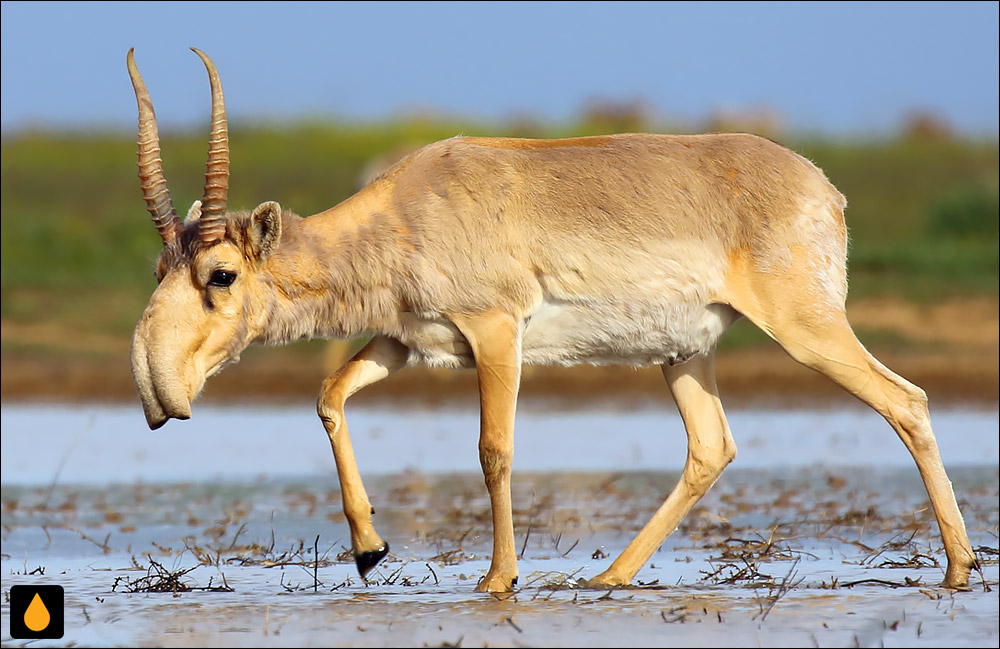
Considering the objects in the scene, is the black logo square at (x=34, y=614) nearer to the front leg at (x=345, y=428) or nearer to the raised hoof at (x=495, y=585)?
the front leg at (x=345, y=428)

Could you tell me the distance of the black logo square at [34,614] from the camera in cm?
569

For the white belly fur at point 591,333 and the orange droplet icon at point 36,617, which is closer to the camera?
the orange droplet icon at point 36,617

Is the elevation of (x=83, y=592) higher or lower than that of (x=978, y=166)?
higher

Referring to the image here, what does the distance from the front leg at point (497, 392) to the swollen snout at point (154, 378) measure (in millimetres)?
1235

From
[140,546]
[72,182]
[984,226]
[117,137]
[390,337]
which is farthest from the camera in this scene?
[117,137]

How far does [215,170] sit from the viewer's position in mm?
6598

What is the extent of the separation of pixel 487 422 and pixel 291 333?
0.98 meters

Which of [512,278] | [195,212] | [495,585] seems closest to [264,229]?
[195,212]

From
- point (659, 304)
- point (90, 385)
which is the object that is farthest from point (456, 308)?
point (90, 385)

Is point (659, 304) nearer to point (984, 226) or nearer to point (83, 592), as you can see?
point (83, 592)

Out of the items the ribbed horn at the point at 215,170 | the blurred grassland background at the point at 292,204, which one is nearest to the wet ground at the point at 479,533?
the ribbed horn at the point at 215,170

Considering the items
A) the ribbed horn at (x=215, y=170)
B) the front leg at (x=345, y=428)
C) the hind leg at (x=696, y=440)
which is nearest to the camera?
the ribbed horn at (x=215, y=170)

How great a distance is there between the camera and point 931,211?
24109 millimetres

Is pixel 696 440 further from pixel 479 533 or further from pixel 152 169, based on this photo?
pixel 152 169
